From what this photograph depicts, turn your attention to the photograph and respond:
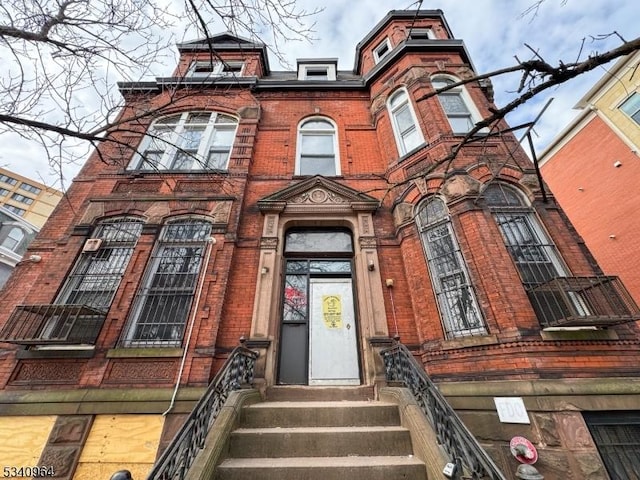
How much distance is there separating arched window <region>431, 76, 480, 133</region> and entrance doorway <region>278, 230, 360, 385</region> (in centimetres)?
423

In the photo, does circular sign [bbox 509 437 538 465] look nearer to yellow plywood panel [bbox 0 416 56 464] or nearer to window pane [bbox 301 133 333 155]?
yellow plywood panel [bbox 0 416 56 464]

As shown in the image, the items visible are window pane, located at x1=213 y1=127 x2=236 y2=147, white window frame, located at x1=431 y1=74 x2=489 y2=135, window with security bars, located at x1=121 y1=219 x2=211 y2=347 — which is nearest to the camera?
window with security bars, located at x1=121 y1=219 x2=211 y2=347

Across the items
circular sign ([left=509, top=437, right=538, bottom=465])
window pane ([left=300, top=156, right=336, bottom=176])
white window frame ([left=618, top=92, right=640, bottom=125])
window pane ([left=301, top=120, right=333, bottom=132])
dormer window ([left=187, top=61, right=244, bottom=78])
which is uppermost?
dormer window ([left=187, top=61, right=244, bottom=78])

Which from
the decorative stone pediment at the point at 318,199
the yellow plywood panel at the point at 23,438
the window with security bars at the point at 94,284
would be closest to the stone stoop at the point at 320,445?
the yellow plywood panel at the point at 23,438

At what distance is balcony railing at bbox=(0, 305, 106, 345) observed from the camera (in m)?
4.89

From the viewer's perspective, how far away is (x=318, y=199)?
23.9 feet

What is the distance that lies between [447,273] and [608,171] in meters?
13.4

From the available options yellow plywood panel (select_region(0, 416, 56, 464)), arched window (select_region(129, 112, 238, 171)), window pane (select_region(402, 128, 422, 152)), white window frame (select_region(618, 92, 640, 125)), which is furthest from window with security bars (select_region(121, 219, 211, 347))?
white window frame (select_region(618, 92, 640, 125))

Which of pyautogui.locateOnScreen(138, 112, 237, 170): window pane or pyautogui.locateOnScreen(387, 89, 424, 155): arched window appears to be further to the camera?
pyautogui.locateOnScreen(138, 112, 237, 170): window pane

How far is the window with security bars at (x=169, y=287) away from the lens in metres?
5.40

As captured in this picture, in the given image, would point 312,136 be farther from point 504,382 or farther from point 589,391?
point 589,391

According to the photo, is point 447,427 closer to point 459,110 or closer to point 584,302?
point 584,302

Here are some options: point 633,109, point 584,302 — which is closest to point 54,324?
point 584,302

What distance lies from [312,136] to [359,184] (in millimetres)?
2640
